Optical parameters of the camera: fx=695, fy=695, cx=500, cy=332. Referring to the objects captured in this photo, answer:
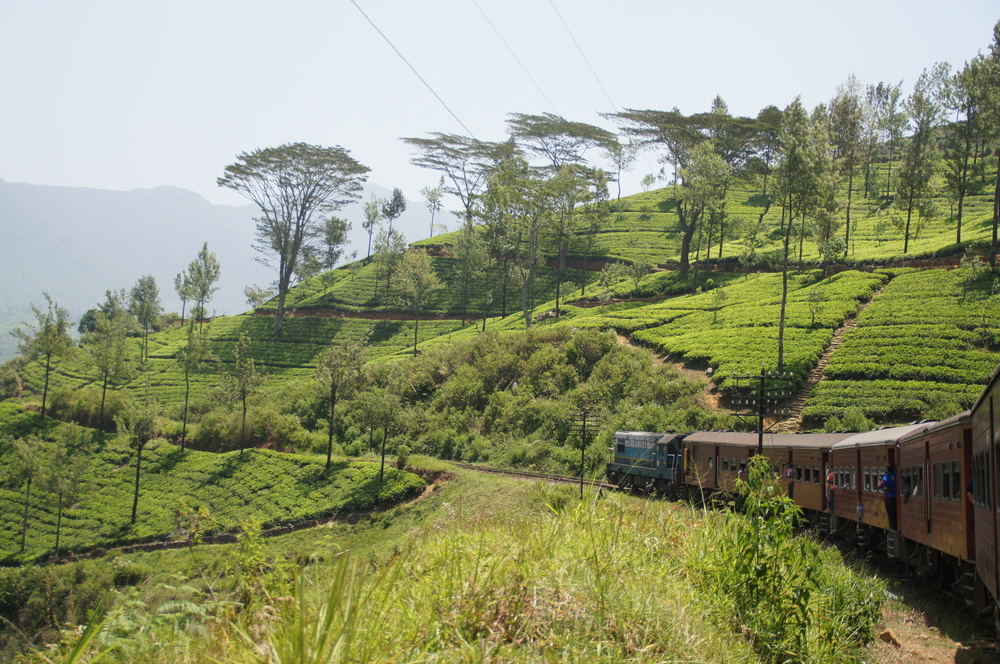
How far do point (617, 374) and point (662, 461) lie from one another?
12.1 meters

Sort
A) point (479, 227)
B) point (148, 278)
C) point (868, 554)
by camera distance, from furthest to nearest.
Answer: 1. point (479, 227)
2. point (148, 278)
3. point (868, 554)

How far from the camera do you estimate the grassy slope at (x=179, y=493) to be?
29484 millimetres

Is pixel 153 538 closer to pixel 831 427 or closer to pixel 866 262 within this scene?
pixel 831 427

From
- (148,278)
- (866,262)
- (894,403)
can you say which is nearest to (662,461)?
(894,403)

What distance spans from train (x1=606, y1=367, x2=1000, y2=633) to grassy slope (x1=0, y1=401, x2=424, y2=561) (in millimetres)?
15008

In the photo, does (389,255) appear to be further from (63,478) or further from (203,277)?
(63,478)

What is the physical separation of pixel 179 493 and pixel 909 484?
3157cm

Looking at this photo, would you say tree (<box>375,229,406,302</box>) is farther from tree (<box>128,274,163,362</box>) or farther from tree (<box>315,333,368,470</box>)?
tree (<box>315,333,368,470</box>)

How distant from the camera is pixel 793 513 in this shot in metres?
6.53

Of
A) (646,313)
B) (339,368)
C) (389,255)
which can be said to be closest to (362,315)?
(389,255)

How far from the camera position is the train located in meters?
8.14

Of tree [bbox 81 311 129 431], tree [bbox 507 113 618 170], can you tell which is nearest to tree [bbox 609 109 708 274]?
tree [bbox 507 113 618 170]

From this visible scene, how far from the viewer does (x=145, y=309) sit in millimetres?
69750

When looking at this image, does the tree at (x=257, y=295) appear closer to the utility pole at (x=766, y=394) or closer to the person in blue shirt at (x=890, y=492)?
the utility pole at (x=766, y=394)
